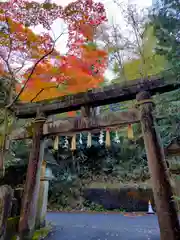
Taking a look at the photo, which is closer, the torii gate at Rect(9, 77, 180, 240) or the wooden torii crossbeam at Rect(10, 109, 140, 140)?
the torii gate at Rect(9, 77, 180, 240)

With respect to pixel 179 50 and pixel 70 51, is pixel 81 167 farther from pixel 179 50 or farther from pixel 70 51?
pixel 179 50

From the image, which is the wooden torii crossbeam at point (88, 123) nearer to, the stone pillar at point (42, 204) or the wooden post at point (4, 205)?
the stone pillar at point (42, 204)

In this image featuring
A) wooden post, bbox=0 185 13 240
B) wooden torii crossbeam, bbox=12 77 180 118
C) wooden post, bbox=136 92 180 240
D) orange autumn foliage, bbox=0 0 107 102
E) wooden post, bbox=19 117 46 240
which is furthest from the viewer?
orange autumn foliage, bbox=0 0 107 102

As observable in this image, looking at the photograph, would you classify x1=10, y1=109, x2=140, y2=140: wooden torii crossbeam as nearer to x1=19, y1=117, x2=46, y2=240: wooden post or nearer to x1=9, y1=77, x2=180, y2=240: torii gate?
x1=9, y1=77, x2=180, y2=240: torii gate

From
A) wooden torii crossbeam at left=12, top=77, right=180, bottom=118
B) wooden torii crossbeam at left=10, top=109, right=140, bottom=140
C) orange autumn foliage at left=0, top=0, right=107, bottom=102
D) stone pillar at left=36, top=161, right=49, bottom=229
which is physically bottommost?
stone pillar at left=36, top=161, right=49, bottom=229

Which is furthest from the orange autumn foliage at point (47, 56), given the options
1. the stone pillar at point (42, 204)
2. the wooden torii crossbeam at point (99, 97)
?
the stone pillar at point (42, 204)

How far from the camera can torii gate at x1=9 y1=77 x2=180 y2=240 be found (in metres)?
3.45

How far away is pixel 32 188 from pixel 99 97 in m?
3.00

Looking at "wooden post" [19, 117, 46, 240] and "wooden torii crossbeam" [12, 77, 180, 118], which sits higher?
"wooden torii crossbeam" [12, 77, 180, 118]

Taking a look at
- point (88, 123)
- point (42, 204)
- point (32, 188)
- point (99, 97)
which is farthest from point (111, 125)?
point (42, 204)

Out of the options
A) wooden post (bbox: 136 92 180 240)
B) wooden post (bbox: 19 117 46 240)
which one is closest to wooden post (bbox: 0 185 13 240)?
wooden post (bbox: 19 117 46 240)

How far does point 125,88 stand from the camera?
4.46 metres

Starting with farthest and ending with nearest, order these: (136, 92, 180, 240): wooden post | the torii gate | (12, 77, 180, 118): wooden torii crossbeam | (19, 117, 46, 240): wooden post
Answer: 1. (19, 117, 46, 240): wooden post
2. (12, 77, 180, 118): wooden torii crossbeam
3. the torii gate
4. (136, 92, 180, 240): wooden post

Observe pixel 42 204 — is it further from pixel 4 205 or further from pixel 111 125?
pixel 111 125
